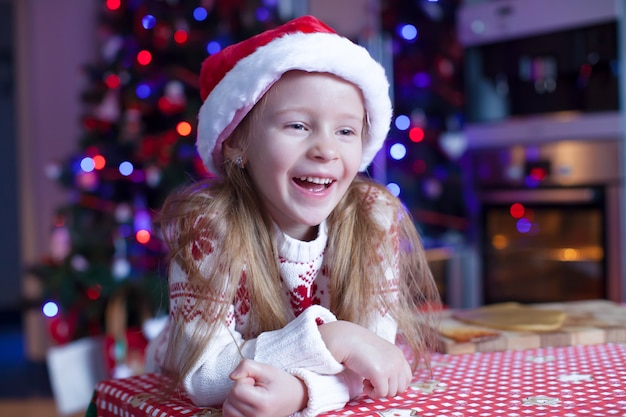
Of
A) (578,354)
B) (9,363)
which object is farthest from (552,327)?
(9,363)

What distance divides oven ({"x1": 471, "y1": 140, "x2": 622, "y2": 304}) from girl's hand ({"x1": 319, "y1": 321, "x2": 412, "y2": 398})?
2.36 meters

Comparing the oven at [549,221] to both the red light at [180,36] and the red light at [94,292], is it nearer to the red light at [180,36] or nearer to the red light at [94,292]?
the red light at [180,36]

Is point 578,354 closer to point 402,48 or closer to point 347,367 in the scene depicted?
point 347,367

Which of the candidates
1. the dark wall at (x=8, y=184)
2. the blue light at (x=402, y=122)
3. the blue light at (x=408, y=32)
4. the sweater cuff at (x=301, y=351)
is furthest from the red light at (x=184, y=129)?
the dark wall at (x=8, y=184)

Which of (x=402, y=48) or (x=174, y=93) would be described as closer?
(x=174, y=93)

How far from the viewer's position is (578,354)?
3.12ft

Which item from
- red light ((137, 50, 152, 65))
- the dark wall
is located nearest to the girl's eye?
red light ((137, 50, 152, 65))

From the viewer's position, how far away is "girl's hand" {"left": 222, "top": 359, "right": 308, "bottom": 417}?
695 mm

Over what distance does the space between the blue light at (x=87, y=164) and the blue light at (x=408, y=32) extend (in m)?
1.63

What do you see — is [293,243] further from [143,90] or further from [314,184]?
[143,90]

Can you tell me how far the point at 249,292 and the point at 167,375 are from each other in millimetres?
160

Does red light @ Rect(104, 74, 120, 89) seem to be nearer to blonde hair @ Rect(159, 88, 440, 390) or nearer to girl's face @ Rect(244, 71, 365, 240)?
blonde hair @ Rect(159, 88, 440, 390)

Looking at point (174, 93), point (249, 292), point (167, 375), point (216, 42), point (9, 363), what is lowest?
point (9, 363)

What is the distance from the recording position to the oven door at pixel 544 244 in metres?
2.94
